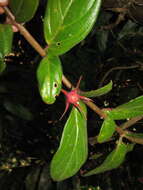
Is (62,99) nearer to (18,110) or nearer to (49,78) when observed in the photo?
(18,110)

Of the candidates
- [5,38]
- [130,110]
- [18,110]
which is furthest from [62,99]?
[5,38]

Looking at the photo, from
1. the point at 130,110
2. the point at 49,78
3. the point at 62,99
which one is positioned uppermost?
the point at 49,78

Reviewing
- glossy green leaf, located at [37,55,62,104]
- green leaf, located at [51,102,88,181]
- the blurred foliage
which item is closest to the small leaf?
the blurred foliage

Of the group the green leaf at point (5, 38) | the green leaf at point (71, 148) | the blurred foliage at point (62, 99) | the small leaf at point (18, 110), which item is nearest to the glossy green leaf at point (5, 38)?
the green leaf at point (5, 38)

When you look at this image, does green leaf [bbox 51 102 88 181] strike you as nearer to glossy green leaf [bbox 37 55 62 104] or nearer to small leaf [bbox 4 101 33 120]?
glossy green leaf [bbox 37 55 62 104]

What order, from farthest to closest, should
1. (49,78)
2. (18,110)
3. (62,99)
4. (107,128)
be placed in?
(18,110) → (62,99) → (107,128) → (49,78)
